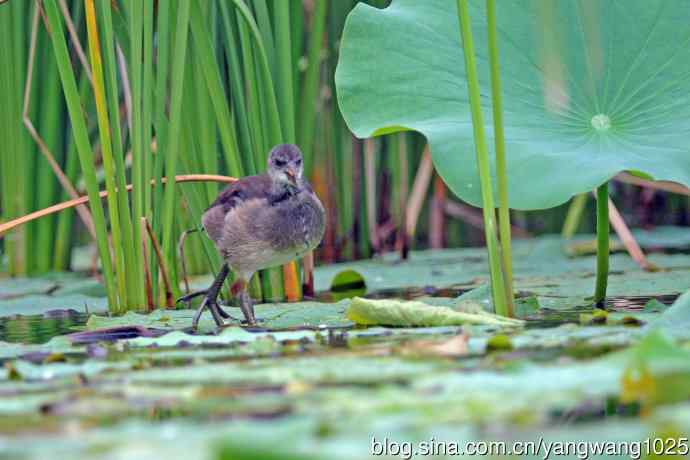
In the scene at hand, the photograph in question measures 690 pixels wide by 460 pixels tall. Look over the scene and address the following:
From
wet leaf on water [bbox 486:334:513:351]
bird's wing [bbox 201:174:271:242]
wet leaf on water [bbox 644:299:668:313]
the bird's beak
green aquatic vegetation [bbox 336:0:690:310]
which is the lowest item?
wet leaf on water [bbox 644:299:668:313]

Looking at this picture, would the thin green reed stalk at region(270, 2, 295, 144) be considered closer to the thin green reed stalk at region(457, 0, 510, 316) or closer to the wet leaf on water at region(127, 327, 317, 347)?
the thin green reed stalk at region(457, 0, 510, 316)

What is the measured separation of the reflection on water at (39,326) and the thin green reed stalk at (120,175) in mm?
260

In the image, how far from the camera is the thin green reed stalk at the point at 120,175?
4520mm

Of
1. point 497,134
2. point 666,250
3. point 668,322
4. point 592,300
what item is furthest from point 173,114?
point 666,250

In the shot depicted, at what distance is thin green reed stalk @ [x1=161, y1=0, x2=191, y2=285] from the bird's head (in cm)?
42

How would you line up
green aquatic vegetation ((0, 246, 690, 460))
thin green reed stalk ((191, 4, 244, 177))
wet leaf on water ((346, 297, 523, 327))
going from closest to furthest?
green aquatic vegetation ((0, 246, 690, 460)) < wet leaf on water ((346, 297, 523, 327)) < thin green reed stalk ((191, 4, 244, 177))

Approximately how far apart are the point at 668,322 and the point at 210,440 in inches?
78.4

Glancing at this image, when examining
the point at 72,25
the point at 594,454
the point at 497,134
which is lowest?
the point at 594,454

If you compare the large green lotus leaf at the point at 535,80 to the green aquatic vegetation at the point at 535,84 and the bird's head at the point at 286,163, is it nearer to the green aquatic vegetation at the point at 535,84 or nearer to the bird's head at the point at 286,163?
the green aquatic vegetation at the point at 535,84

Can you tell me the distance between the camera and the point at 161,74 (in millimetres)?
4719

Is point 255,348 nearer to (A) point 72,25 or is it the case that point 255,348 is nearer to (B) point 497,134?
(B) point 497,134

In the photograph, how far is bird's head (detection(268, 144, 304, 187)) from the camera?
178 inches

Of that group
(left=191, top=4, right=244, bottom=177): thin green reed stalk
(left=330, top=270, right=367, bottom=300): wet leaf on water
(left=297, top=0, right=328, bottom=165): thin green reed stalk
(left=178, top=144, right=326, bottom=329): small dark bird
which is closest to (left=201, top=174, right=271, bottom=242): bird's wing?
(left=178, top=144, right=326, bottom=329): small dark bird

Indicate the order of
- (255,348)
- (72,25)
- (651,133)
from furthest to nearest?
(72,25) → (651,133) → (255,348)
